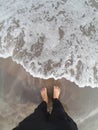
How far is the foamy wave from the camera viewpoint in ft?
6.17

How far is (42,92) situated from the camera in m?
2.02

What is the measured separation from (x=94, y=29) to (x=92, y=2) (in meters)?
0.13

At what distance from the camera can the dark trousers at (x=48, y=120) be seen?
6.27 ft

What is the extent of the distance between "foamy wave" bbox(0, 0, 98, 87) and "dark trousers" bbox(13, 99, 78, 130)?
0.52 feet

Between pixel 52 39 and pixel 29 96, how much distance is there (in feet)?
1.09

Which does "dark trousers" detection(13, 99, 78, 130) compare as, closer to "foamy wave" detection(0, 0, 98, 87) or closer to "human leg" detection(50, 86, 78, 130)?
"human leg" detection(50, 86, 78, 130)

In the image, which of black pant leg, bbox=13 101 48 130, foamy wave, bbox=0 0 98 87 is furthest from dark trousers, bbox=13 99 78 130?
foamy wave, bbox=0 0 98 87

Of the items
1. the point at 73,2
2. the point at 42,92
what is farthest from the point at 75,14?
the point at 42,92

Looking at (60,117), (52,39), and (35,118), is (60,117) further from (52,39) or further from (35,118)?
(52,39)

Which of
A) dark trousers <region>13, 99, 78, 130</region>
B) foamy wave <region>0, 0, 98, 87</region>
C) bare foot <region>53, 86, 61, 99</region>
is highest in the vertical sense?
foamy wave <region>0, 0, 98, 87</region>

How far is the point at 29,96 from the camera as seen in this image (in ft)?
6.82

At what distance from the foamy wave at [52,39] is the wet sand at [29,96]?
0.13 meters

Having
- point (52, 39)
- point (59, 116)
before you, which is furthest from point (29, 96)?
point (52, 39)

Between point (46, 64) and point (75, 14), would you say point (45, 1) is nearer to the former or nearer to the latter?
point (75, 14)
